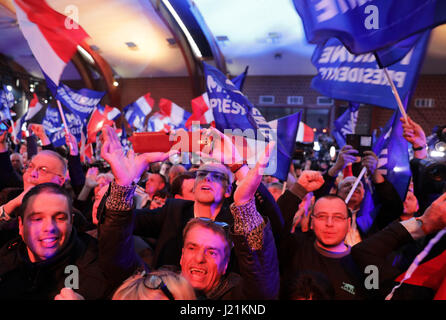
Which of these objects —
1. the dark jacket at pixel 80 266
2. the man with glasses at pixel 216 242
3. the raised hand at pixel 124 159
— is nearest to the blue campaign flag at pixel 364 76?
the man with glasses at pixel 216 242

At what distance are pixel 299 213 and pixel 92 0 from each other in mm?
10146

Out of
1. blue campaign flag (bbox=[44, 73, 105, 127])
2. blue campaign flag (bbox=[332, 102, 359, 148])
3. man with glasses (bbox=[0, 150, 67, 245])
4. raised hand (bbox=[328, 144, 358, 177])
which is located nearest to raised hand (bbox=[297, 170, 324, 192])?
raised hand (bbox=[328, 144, 358, 177])

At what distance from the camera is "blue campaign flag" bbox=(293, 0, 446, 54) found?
2004 millimetres

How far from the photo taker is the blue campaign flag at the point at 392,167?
2768 mm

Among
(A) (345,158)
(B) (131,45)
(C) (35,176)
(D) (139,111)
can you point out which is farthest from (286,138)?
(B) (131,45)

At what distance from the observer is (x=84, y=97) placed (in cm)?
531

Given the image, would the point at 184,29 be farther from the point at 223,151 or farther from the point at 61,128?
the point at 223,151

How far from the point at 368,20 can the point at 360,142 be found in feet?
3.32

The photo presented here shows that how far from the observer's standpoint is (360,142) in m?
2.82

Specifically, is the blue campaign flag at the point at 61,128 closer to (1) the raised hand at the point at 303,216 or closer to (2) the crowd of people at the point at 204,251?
(2) the crowd of people at the point at 204,251

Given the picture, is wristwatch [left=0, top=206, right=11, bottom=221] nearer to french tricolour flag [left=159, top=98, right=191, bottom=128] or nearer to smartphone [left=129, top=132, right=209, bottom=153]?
smartphone [left=129, top=132, right=209, bottom=153]

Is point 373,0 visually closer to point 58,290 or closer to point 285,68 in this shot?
point 58,290

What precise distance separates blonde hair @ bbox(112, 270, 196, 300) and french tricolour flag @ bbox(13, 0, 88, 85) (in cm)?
259
